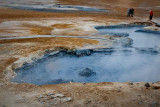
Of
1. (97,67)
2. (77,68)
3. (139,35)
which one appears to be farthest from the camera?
(139,35)

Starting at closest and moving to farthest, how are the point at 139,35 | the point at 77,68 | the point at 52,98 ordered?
the point at 52,98 → the point at 77,68 → the point at 139,35

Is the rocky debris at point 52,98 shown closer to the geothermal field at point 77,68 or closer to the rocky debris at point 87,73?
the geothermal field at point 77,68

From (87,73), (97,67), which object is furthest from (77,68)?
(97,67)

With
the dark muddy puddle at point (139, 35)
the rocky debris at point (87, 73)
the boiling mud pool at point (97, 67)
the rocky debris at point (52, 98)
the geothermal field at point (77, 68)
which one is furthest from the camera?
the dark muddy puddle at point (139, 35)

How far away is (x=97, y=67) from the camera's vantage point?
8688 millimetres

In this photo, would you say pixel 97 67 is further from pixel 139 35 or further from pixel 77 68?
pixel 139 35

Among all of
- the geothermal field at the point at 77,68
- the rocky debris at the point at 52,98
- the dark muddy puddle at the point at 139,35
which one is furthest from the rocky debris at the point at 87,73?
the dark muddy puddle at the point at 139,35

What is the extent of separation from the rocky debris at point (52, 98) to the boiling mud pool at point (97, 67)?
161cm

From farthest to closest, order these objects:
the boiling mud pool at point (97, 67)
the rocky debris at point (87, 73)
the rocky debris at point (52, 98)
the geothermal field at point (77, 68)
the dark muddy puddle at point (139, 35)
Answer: the dark muddy puddle at point (139, 35) < the rocky debris at point (87, 73) < the boiling mud pool at point (97, 67) < the geothermal field at point (77, 68) < the rocky debris at point (52, 98)

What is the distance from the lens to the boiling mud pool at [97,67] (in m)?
7.56

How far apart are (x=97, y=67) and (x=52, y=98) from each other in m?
3.70

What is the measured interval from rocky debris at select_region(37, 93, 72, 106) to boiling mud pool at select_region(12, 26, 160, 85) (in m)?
1.61

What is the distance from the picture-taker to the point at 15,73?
722cm

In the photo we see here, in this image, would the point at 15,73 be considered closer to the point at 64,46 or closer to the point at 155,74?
the point at 64,46
